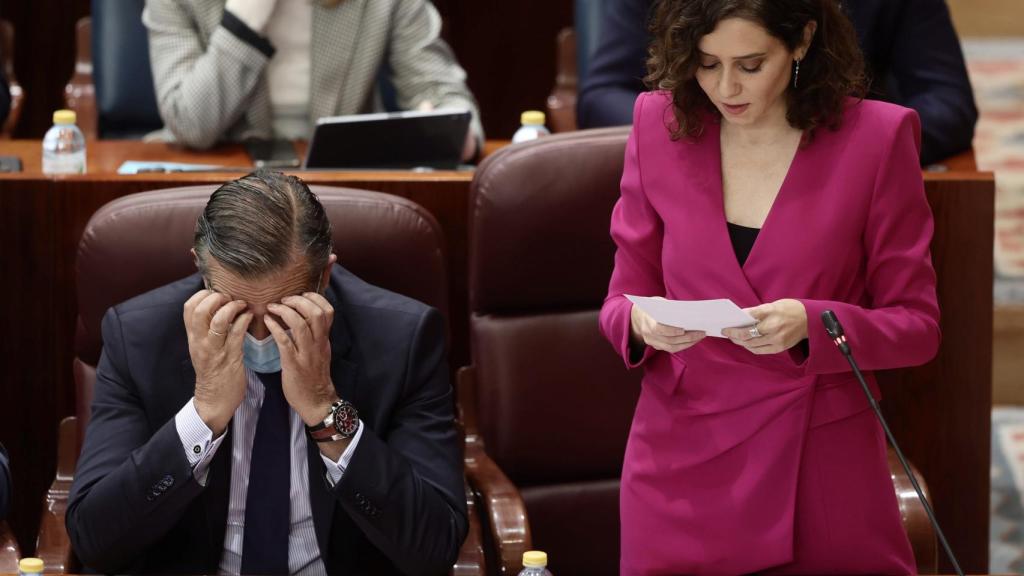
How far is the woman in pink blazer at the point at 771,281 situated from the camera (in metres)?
1.55

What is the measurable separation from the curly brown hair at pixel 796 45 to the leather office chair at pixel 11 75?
193 centimetres

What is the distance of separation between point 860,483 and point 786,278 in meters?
0.22

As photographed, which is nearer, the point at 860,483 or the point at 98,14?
the point at 860,483

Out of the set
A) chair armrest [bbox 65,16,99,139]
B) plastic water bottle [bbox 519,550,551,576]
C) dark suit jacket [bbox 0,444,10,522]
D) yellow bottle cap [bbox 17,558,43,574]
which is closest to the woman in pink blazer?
plastic water bottle [bbox 519,550,551,576]

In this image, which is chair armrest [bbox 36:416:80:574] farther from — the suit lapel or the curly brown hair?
the curly brown hair

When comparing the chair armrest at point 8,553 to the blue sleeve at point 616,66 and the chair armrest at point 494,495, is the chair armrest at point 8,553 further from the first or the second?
the blue sleeve at point 616,66

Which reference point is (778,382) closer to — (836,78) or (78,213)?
(836,78)

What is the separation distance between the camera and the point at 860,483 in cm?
159

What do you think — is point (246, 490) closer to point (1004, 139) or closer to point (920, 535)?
point (920, 535)

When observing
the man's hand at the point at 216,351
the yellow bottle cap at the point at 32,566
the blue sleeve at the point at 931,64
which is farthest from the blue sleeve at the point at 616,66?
the yellow bottle cap at the point at 32,566

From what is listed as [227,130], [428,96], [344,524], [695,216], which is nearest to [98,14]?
[227,130]

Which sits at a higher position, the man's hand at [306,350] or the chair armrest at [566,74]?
the man's hand at [306,350]

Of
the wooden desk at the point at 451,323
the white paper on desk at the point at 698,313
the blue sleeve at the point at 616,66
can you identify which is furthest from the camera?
the blue sleeve at the point at 616,66

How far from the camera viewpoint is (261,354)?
1.75 m
